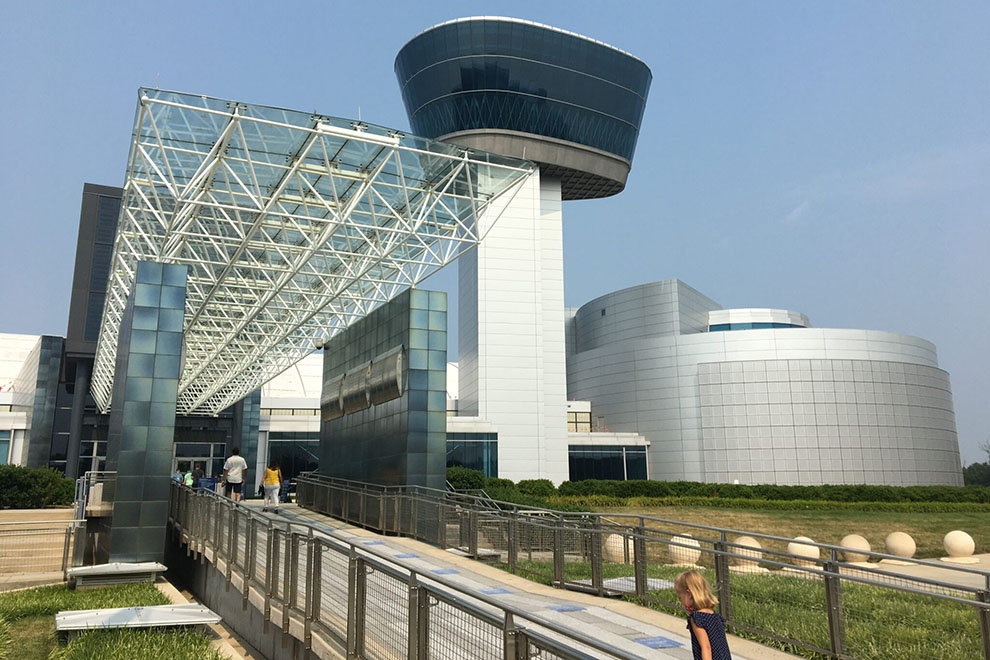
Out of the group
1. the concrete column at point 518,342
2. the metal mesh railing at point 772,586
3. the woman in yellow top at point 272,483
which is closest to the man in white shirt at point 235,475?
the woman in yellow top at point 272,483

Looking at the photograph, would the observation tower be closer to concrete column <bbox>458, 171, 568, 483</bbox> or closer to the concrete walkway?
concrete column <bbox>458, 171, 568, 483</bbox>

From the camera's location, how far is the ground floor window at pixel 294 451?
52.2 m

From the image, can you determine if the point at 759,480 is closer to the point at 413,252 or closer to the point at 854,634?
the point at 413,252

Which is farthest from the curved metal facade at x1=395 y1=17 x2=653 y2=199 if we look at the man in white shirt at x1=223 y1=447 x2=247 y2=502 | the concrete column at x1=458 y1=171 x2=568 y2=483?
the man in white shirt at x1=223 y1=447 x2=247 y2=502

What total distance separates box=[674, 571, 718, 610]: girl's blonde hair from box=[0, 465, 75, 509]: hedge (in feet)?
116

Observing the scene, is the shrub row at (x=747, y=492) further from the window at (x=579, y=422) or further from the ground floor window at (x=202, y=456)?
the ground floor window at (x=202, y=456)

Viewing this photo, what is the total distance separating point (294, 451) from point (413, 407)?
3578 cm

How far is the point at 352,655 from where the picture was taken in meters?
6.69

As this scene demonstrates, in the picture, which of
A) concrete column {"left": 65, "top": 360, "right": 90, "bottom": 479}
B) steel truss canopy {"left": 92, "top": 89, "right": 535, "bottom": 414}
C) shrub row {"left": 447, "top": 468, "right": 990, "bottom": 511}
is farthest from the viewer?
concrete column {"left": 65, "top": 360, "right": 90, "bottom": 479}

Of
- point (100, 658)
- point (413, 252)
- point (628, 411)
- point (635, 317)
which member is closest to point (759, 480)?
point (628, 411)

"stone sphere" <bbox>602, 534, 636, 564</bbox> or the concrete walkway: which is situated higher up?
"stone sphere" <bbox>602, 534, 636, 564</bbox>

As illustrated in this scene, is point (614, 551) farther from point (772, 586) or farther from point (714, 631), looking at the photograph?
point (714, 631)

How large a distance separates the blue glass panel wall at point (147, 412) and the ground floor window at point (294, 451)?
34960 mm

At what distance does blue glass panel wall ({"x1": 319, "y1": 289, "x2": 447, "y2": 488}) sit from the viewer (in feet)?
63.8
